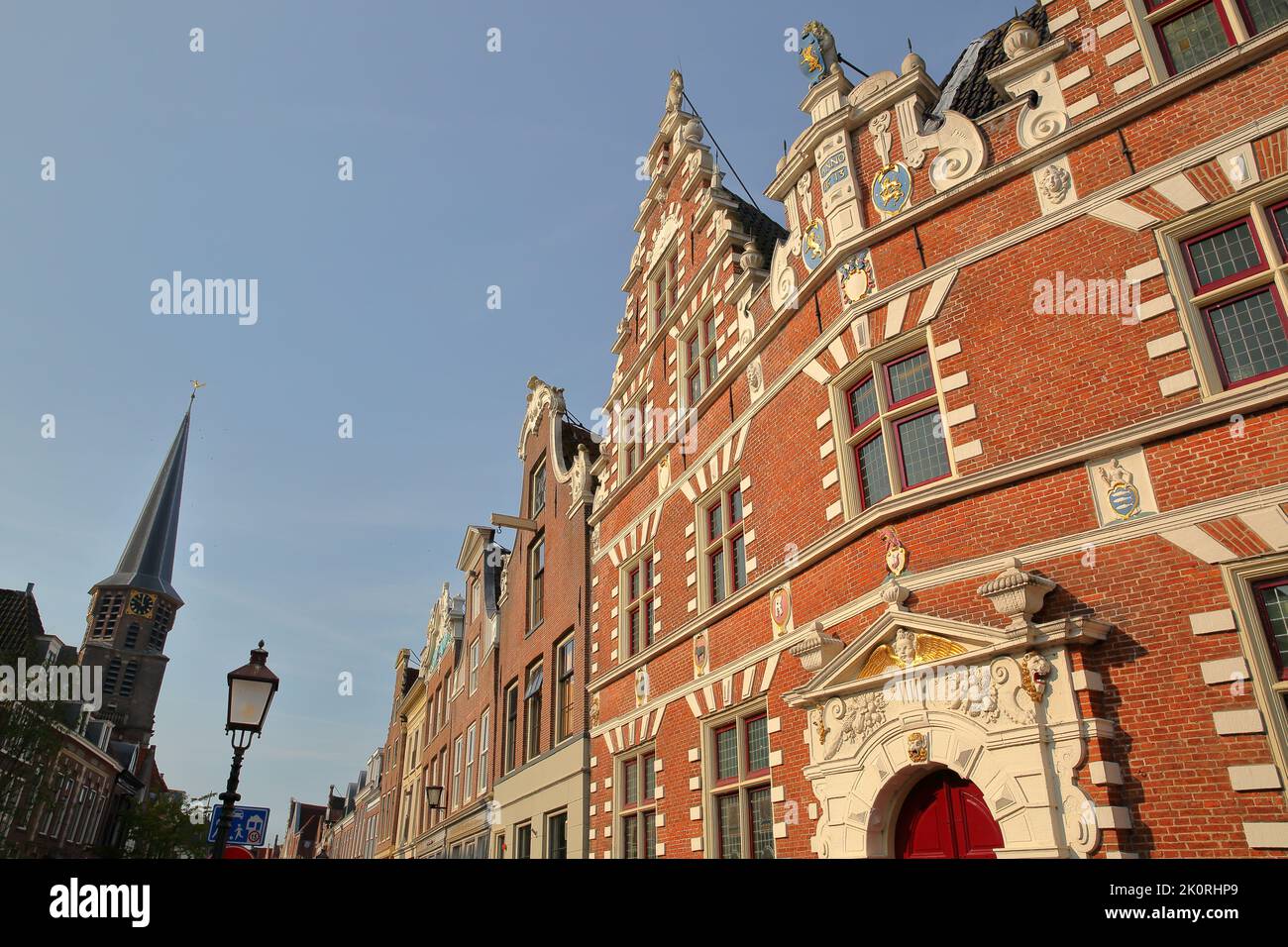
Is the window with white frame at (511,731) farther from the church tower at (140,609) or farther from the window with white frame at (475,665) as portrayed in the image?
the church tower at (140,609)

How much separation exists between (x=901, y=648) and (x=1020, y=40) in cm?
820

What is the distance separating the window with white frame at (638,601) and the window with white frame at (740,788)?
3685 millimetres

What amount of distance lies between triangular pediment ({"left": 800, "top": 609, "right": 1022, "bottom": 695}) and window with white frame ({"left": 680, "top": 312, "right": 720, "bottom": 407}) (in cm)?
717

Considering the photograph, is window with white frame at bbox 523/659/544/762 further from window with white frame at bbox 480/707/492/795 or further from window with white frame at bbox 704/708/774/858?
window with white frame at bbox 704/708/774/858

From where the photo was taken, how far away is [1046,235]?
1047 cm

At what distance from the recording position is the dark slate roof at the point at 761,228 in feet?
58.1

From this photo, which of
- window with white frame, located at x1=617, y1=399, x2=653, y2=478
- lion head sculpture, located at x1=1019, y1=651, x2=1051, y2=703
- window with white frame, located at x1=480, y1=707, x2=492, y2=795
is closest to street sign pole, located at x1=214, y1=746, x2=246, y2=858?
lion head sculpture, located at x1=1019, y1=651, x2=1051, y2=703

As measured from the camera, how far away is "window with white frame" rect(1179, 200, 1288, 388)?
343 inches

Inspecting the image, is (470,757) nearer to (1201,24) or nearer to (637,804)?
(637,804)

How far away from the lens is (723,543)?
50.9 feet

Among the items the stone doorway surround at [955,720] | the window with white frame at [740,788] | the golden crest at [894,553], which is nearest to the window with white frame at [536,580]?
the window with white frame at [740,788]
